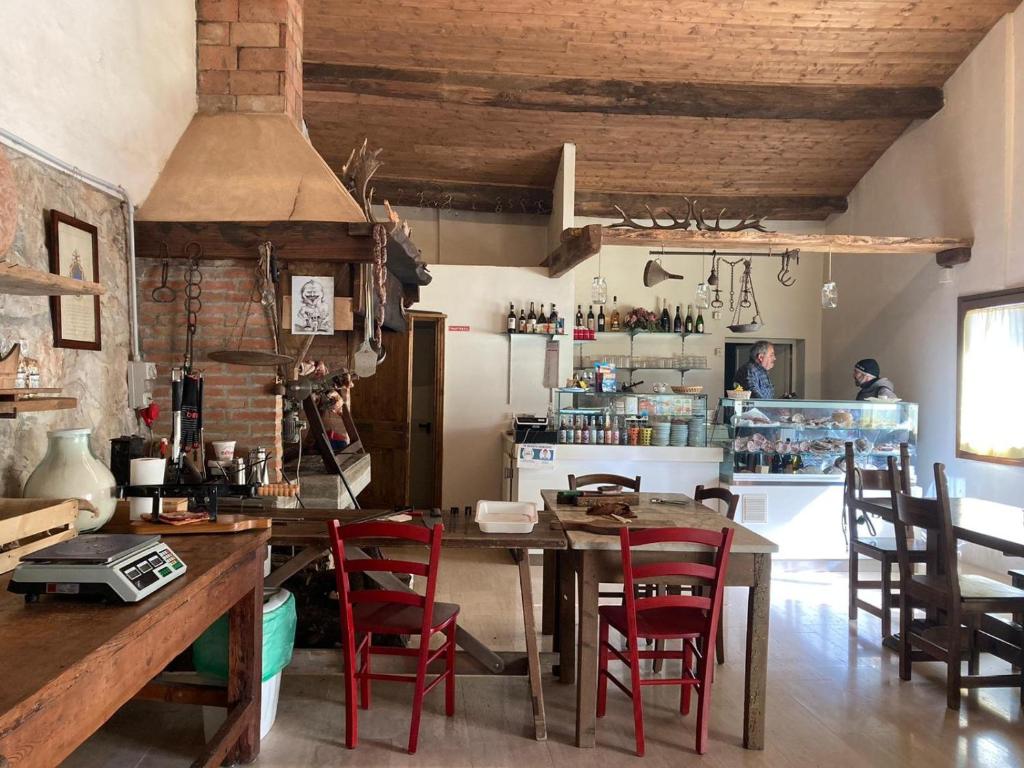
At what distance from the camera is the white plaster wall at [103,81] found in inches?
106

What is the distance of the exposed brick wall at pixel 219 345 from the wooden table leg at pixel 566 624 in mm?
1741

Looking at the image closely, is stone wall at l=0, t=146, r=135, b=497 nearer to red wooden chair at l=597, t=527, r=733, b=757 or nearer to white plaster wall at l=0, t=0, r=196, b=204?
white plaster wall at l=0, t=0, r=196, b=204

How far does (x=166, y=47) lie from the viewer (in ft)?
Result: 12.7

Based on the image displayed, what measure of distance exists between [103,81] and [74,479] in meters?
1.87

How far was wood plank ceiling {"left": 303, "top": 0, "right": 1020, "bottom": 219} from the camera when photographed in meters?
6.19

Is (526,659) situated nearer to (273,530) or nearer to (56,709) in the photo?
(273,530)

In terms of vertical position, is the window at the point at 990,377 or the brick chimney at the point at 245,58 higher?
the brick chimney at the point at 245,58

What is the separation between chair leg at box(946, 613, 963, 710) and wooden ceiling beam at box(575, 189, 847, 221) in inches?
234

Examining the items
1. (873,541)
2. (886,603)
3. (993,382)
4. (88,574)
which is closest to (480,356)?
(873,541)

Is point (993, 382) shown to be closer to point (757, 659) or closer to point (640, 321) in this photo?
point (640, 321)

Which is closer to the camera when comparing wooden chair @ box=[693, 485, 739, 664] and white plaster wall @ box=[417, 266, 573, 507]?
wooden chair @ box=[693, 485, 739, 664]

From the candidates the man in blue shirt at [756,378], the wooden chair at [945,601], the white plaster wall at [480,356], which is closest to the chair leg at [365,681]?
the wooden chair at [945,601]

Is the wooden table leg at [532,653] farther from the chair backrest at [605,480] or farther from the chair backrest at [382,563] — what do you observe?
the chair backrest at [605,480]

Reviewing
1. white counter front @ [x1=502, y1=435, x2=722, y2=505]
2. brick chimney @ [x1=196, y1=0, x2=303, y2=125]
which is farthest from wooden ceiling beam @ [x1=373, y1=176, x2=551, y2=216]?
brick chimney @ [x1=196, y1=0, x2=303, y2=125]
